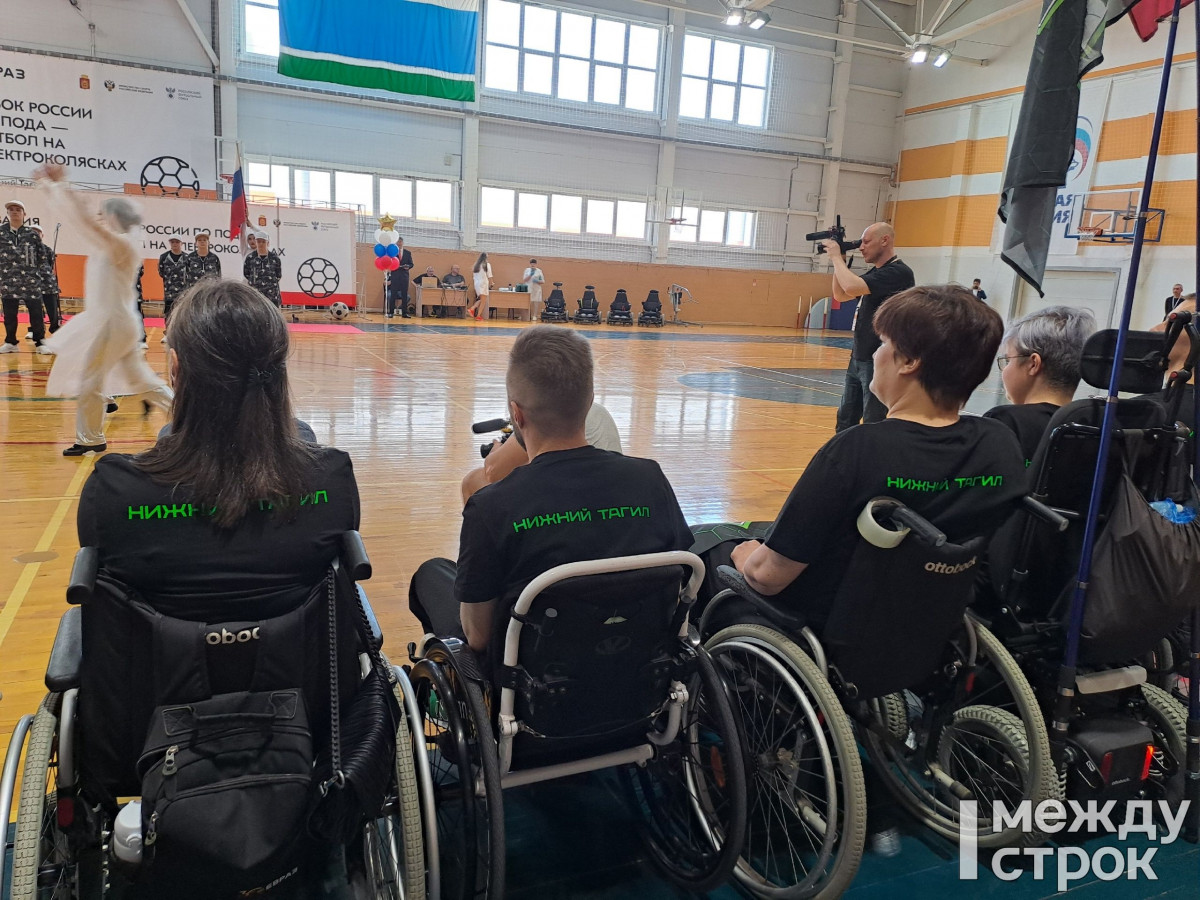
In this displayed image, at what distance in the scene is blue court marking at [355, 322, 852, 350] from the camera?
554 inches

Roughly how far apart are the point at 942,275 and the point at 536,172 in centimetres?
982

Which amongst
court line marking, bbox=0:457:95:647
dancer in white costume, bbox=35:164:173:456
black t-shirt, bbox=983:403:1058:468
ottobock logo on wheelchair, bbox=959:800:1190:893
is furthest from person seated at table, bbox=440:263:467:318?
ottobock logo on wheelchair, bbox=959:800:1190:893

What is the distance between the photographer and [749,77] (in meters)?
19.2

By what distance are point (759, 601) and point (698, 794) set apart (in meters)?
0.44

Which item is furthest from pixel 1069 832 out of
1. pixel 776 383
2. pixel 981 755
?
pixel 776 383

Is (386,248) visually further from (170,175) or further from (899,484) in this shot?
(899,484)

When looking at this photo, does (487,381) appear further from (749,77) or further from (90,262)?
(749,77)

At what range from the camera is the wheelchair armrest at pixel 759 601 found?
68.4 inches

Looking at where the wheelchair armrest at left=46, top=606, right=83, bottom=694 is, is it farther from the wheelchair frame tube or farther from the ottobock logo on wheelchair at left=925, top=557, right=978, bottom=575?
the ottobock logo on wheelchair at left=925, top=557, right=978, bottom=575

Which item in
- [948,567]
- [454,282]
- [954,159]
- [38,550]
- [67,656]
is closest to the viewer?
[67,656]

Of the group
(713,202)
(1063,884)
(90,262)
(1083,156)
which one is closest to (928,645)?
(1063,884)

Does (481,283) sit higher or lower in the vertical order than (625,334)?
higher

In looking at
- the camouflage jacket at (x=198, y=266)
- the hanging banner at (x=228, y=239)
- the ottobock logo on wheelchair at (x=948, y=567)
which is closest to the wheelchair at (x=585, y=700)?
the ottobock logo on wheelchair at (x=948, y=567)

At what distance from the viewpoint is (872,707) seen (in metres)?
1.90
